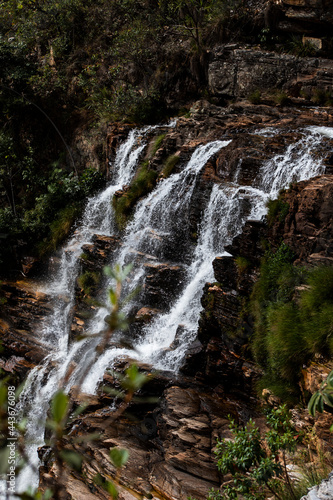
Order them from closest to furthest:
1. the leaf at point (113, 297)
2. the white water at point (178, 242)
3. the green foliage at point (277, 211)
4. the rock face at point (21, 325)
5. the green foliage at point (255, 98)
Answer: the leaf at point (113, 297), the green foliage at point (277, 211), the white water at point (178, 242), the rock face at point (21, 325), the green foliage at point (255, 98)

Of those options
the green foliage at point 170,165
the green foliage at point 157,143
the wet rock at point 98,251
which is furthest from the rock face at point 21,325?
the green foliage at point 157,143

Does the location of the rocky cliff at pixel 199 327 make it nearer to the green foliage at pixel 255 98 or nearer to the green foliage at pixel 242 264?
the green foliage at pixel 242 264

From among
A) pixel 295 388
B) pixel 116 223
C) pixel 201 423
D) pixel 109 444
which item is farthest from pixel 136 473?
pixel 116 223

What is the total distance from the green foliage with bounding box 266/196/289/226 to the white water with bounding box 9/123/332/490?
585 millimetres

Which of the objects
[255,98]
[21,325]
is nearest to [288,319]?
[21,325]

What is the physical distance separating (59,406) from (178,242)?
8.39 meters

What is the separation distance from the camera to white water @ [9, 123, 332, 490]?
25.6 ft

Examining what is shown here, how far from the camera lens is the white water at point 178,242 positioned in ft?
25.6

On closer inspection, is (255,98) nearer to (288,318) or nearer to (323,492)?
(288,318)

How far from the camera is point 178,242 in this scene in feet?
30.0

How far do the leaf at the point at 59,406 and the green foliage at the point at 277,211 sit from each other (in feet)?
21.6


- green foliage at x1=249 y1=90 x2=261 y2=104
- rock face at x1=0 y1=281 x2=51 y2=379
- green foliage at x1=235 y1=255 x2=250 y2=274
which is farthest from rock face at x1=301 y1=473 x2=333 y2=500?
green foliage at x1=249 y1=90 x2=261 y2=104

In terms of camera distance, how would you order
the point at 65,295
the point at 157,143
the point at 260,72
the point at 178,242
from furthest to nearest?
the point at 260,72, the point at 157,143, the point at 65,295, the point at 178,242

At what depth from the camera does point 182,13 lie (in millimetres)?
14766
